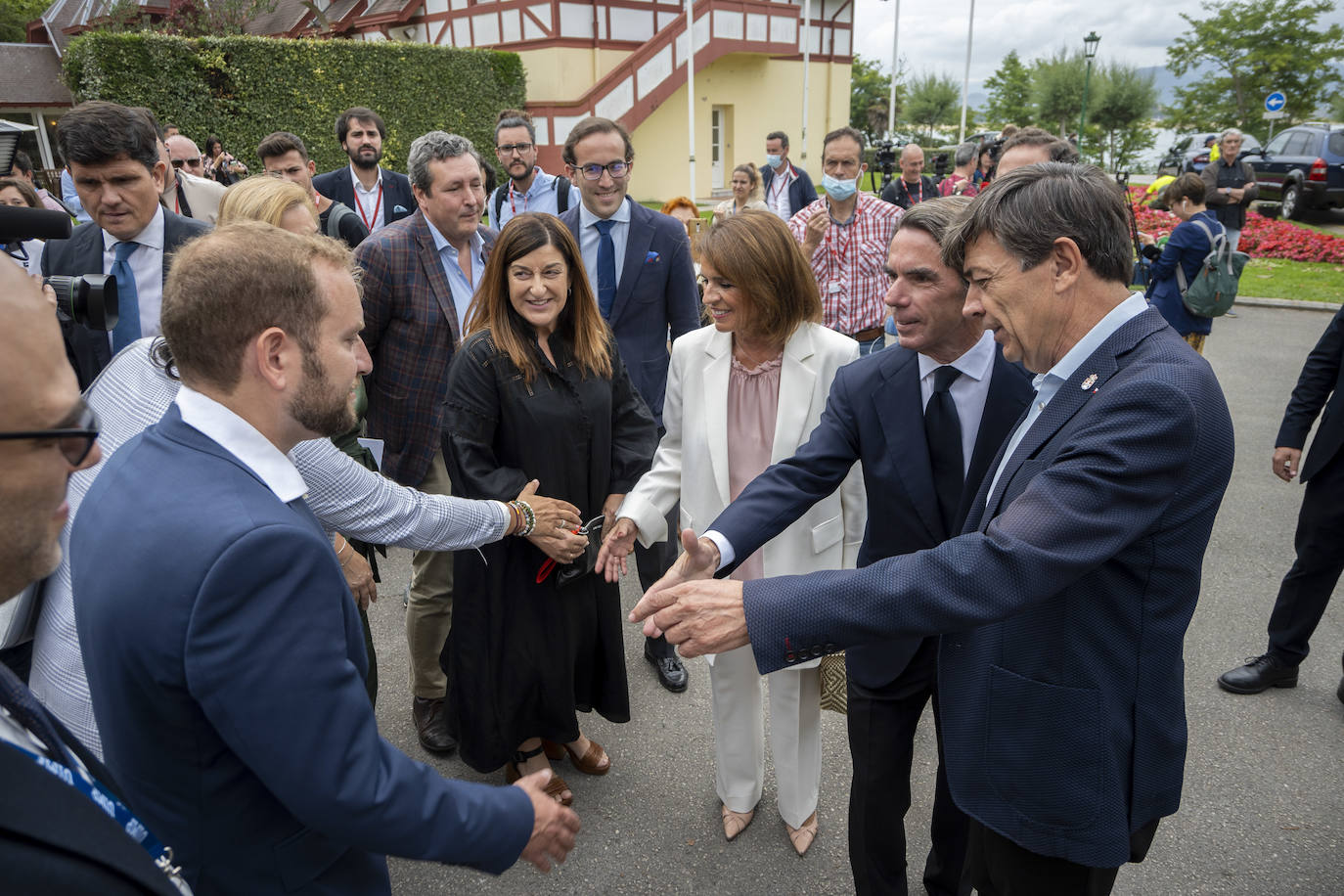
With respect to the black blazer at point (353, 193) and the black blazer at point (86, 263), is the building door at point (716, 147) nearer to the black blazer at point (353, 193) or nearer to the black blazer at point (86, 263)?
the black blazer at point (353, 193)

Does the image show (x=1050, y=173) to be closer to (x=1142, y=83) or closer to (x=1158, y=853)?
(x=1158, y=853)

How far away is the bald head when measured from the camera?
0.94 m

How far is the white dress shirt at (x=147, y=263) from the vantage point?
353 centimetres

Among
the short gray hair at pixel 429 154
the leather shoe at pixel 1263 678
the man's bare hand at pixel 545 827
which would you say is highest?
the short gray hair at pixel 429 154

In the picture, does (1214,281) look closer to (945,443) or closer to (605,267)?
(605,267)

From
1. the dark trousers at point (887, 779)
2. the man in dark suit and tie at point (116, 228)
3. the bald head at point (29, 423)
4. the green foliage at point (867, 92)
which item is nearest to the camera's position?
the bald head at point (29, 423)

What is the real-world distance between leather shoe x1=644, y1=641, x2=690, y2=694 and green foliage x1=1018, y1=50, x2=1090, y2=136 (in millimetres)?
42361

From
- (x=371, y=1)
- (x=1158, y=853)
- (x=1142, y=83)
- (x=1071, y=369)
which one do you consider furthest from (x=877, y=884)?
(x=1142, y=83)

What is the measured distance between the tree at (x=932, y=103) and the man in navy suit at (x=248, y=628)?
51.3 metres

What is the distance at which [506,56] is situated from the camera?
2173cm

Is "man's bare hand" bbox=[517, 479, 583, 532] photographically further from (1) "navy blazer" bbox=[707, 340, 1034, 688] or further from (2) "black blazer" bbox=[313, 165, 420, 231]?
(2) "black blazer" bbox=[313, 165, 420, 231]

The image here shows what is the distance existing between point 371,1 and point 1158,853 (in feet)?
99.3

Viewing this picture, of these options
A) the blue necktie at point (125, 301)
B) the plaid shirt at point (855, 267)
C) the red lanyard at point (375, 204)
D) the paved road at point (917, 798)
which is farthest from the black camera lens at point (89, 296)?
the red lanyard at point (375, 204)

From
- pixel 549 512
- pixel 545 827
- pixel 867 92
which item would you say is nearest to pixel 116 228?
pixel 549 512
